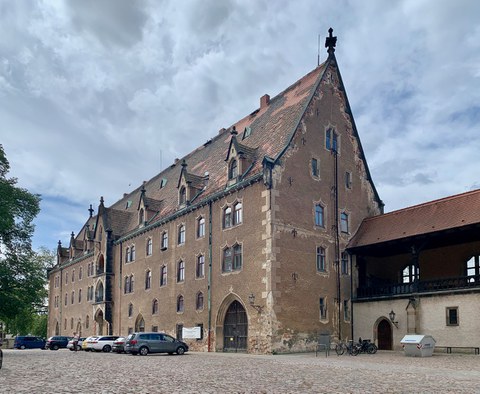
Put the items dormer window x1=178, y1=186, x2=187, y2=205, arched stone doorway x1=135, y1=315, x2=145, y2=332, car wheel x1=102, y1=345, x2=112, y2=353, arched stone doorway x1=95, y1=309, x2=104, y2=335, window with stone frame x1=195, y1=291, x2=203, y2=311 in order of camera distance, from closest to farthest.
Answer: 1. window with stone frame x1=195, y1=291, x2=203, y2=311
2. car wheel x1=102, y1=345, x2=112, y2=353
3. dormer window x1=178, y1=186, x2=187, y2=205
4. arched stone doorway x1=135, y1=315, x2=145, y2=332
5. arched stone doorway x1=95, y1=309, x2=104, y2=335

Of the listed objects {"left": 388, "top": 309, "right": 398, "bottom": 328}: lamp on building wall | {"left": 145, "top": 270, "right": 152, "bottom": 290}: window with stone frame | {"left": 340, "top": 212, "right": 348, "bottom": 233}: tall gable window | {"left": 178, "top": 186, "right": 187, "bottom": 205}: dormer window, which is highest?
{"left": 178, "top": 186, "right": 187, "bottom": 205}: dormer window

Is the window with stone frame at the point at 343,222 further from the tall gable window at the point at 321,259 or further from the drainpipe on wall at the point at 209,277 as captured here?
the drainpipe on wall at the point at 209,277

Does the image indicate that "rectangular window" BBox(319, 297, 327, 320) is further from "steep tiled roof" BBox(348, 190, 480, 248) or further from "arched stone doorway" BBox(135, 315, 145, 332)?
"arched stone doorway" BBox(135, 315, 145, 332)

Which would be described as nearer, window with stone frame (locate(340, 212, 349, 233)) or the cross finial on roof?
window with stone frame (locate(340, 212, 349, 233))

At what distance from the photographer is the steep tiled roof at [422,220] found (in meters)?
A: 31.5

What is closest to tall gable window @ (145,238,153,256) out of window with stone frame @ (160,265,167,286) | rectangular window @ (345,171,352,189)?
window with stone frame @ (160,265,167,286)

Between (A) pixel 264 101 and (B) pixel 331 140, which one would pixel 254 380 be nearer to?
(B) pixel 331 140

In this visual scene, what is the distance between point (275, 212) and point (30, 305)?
2079cm

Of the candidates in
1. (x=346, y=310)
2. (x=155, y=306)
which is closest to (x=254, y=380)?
(x=346, y=310)

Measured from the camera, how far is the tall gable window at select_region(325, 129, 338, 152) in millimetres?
38344


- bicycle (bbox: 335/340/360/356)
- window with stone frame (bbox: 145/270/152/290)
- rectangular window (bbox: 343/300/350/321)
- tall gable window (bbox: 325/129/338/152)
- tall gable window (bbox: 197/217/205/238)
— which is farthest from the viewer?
window with stone frame (bbox: 145/270/152/290)

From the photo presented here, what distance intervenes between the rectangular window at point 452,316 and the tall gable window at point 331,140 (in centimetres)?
1321

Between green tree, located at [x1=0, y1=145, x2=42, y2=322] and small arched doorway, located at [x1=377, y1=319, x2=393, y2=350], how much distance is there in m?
24.3

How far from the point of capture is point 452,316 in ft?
101
